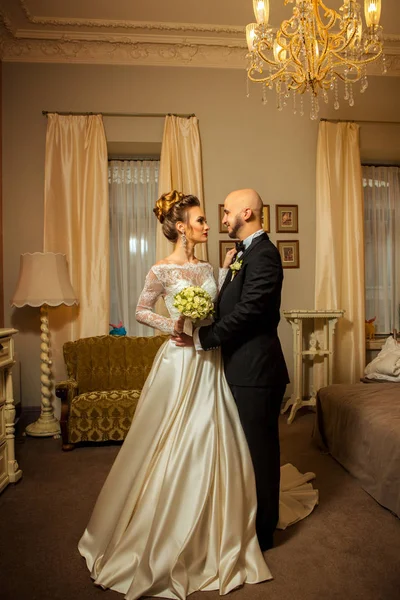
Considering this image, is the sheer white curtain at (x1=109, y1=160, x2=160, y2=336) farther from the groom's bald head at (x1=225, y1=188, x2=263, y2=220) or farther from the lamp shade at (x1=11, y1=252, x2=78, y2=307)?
the groom's bald head at (x1=225, y1=188, x2=263, y2=220)

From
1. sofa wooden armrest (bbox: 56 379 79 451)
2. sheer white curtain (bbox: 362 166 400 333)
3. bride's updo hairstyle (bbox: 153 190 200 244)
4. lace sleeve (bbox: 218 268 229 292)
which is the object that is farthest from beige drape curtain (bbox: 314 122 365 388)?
bride's updo hairstyle (bbox: 153 190 200 244)

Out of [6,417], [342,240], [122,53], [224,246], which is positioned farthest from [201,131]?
[6,417]

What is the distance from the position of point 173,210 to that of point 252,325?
790 mm

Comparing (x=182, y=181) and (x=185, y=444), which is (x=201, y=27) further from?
(x=185, y=444)

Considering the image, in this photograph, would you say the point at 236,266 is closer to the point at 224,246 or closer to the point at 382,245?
the point at 224,246

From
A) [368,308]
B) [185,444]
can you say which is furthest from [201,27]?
[185,444]

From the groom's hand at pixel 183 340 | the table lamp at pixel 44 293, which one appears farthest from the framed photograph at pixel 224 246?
the groom's hand at pixel 183 340

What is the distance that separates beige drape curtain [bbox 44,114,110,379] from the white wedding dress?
9.96ft

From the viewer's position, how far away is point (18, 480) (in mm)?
3590

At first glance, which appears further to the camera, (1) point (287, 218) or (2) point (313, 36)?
(1) point (287, 218)

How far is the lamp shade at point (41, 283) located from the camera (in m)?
4.81

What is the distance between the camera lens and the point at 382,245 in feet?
21.2

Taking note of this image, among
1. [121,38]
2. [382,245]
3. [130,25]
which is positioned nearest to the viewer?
[130,25]

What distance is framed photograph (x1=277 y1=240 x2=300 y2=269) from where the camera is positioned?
5.80 m
